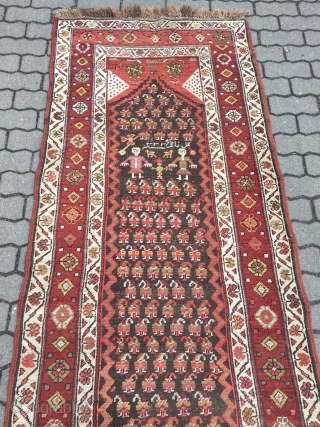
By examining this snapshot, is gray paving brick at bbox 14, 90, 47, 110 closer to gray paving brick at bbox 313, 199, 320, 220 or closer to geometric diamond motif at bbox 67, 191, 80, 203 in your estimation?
geometric diamond motif at bbox 67, 191, 80, 203

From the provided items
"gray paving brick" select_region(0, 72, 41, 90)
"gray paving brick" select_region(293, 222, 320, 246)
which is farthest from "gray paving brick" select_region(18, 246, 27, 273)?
"gray paving brick" select_region(293, 222, 320, 246)

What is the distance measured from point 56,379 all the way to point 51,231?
53 cm

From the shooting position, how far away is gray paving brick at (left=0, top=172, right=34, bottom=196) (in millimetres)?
1902

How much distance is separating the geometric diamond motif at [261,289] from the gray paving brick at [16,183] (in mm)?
934

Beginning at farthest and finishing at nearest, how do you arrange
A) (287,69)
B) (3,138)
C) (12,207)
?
(287,69) < (3,138) < (12,207)

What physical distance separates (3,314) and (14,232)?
312mm

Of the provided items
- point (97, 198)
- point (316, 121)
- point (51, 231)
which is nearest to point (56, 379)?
point (51, 231)

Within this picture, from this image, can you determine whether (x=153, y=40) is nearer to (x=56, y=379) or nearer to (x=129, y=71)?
(x=129, y=71)

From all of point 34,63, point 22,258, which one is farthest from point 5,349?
point 34,63

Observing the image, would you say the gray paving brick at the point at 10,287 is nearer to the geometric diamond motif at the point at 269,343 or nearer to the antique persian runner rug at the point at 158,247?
the antique persian runner rug at the point at 158,247

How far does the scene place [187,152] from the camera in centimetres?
200

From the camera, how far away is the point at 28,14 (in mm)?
2332

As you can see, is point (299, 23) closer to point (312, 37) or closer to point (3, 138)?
point (312, 37)

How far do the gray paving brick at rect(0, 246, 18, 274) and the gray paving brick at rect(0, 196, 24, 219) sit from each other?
0.44 ft
